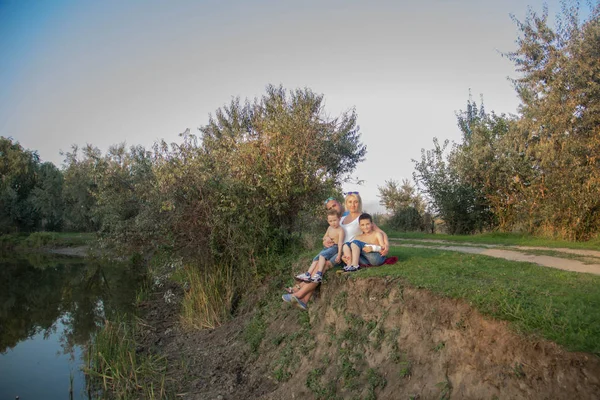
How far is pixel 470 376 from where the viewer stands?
17.3ft

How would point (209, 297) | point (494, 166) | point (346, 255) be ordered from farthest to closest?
point (494, 166), point (209, 297), point (346, 255)

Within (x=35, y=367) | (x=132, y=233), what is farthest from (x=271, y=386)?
(x=132, y=233)

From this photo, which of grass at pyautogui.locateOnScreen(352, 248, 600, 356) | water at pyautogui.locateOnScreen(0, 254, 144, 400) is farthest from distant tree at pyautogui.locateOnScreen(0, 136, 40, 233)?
grass at pyautogui.locateOnScreen(352, 248, 600, 356)

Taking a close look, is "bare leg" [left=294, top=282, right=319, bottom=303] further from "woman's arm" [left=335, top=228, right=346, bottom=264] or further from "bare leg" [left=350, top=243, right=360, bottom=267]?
"bare leg" [left=350, top=243, right=360, bottom=267]

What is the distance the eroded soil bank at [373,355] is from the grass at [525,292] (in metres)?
0.15

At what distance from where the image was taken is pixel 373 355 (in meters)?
6.76

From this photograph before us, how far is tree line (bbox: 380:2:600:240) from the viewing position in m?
A: 14.6

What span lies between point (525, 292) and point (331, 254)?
3675mm

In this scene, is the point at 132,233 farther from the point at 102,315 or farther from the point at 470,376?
the point at 470,376

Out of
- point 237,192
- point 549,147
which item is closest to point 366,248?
point 237,192

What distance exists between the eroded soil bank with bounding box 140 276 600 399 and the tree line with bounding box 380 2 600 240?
35.9ft

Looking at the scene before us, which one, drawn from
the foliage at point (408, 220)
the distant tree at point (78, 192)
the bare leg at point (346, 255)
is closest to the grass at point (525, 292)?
the bare leg at point (346, 255)

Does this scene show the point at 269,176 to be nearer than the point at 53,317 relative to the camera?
Yes

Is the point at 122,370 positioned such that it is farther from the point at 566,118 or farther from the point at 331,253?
the point at 566,118
